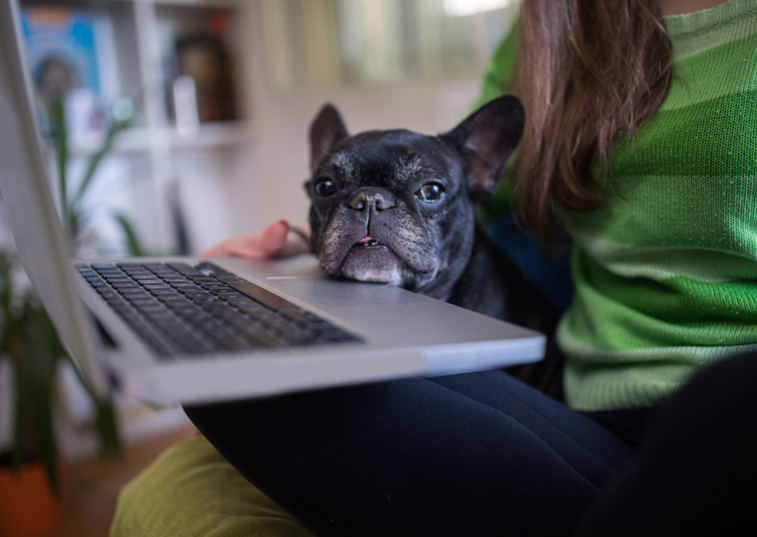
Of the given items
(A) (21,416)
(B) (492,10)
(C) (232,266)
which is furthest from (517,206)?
(A) (21,416)

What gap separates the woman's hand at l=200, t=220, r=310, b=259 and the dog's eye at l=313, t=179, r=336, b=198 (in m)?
0.09

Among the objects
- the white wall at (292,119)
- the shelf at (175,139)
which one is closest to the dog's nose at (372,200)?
the white wall at (292,119)

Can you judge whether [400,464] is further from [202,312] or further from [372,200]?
[372,200]

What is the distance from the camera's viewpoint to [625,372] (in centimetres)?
85

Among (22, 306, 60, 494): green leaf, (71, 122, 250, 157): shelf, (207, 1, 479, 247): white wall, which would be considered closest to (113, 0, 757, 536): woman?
(22, 306, 60, 494): green leaf

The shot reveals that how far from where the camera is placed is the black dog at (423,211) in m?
0.93

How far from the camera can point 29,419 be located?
1.63 m

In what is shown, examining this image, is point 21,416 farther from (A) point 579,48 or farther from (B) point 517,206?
(A) point 579,48

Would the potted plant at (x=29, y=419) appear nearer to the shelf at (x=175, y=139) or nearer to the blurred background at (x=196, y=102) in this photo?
the blurred background at (x=196, y=102)

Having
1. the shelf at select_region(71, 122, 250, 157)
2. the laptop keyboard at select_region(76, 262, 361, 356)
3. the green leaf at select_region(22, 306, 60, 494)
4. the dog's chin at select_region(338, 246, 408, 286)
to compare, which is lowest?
the green leaf at select_region(22, 306, 60, 494)

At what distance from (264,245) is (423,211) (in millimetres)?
299

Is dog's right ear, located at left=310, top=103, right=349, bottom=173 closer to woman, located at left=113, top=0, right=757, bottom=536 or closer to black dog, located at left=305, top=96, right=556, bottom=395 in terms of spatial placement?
black dog, located at left=305, top=96, right=556, bottom=395

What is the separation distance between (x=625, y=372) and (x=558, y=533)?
1.07 feet

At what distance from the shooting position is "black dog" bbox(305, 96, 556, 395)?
93cm
